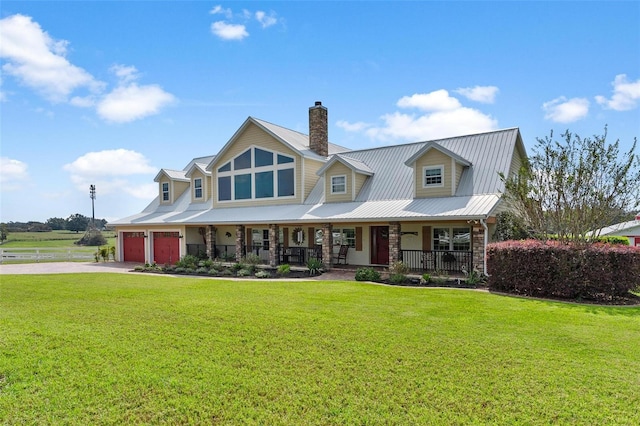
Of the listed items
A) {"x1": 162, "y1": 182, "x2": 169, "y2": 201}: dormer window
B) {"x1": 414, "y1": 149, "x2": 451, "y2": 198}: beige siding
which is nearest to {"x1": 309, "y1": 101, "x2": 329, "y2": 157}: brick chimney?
{"x1": 414, "y1": 149, "x2": 451, "y2": 198}: beige siding

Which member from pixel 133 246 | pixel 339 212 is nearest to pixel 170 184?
pixel 133 246

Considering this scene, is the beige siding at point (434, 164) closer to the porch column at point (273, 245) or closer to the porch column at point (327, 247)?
the porch column at point (327, 247)

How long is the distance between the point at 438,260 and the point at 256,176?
11639 millimetres

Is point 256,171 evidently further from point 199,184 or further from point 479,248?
→ point 479,248

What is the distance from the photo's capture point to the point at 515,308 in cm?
942

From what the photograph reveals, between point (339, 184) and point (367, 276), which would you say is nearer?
point (367, 276)

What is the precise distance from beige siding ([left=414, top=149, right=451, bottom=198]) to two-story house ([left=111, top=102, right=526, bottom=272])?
0.15 ft

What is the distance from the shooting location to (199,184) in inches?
1039

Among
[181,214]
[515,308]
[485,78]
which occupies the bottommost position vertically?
[515,308]

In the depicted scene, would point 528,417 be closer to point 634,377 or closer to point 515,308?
point 634,377

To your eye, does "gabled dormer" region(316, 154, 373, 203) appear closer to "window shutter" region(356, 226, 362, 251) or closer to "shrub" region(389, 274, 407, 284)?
"window shutter" region(356, 226, 362, 251)

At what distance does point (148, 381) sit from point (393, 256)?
500 inches

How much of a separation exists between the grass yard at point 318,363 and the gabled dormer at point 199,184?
16534 millimetres

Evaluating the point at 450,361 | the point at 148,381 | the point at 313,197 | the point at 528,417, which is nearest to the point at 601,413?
the point at 528,417
